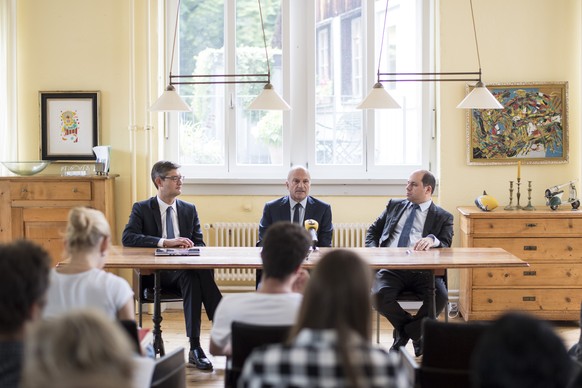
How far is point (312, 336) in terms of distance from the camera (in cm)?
196

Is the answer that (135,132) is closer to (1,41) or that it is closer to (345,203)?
(1,41)

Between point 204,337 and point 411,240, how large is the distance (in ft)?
5.45

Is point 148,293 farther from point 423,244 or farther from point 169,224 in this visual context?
point 423,244

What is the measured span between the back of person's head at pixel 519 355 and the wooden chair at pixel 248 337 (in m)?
1.05

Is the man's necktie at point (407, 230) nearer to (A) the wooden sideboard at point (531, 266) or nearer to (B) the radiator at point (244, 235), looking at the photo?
(A) the wooden sideboard at point (531, 266)

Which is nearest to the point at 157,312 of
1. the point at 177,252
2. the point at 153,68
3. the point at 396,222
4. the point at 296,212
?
the point at 177,252

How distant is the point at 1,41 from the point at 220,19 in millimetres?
1776

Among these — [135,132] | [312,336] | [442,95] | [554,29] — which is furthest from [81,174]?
[312,336]

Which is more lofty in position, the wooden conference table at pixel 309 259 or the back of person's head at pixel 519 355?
the back of person's head at pixel 519 355

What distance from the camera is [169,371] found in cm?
287

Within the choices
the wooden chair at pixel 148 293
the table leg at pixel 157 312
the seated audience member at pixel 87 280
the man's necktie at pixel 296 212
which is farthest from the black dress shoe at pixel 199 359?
the seated audience member at pixel 87 280

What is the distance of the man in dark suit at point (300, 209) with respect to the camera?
212 inches

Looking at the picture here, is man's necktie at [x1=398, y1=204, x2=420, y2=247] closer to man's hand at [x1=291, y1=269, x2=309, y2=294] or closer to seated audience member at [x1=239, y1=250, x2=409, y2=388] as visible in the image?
man's hand at [x1=291, y1=269, x2=309, y2=294]

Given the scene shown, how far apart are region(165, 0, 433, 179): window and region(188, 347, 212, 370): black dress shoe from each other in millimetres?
2067
